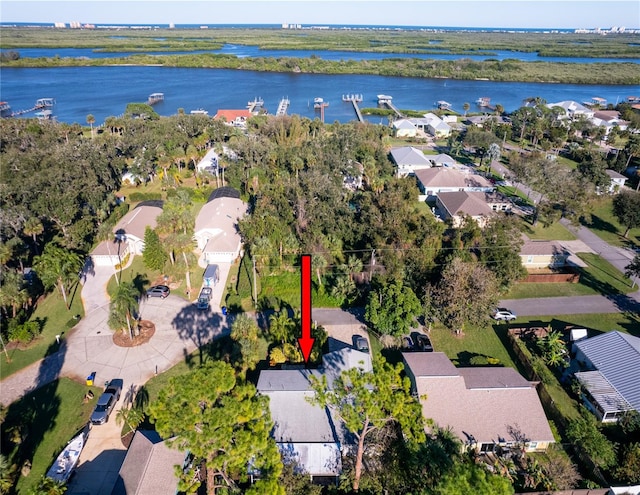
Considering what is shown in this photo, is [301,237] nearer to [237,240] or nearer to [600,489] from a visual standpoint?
[237,240]

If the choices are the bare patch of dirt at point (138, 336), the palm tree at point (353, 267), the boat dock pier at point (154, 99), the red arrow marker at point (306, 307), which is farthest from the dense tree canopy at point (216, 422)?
the boat dock pier at point (154, 99)

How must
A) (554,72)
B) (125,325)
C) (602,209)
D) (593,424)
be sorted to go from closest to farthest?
(593,424) < (125,325) < (602,209) < (554,72)

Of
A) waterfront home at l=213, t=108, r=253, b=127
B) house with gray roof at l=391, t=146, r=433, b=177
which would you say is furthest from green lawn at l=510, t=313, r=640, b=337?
waterfront home at l=213, t=108, r=253, b=127

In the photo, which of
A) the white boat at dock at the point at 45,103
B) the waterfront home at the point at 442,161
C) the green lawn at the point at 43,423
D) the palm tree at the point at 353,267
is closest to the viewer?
the green lawn at the point at 43,423

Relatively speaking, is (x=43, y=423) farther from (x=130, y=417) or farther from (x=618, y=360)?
(x=618, y=360)

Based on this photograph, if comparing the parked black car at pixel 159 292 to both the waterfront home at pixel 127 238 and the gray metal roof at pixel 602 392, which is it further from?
the gray metal roof at pixel 602 392

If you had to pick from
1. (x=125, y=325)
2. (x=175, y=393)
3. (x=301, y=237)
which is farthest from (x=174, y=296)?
(x=175, y=393)
